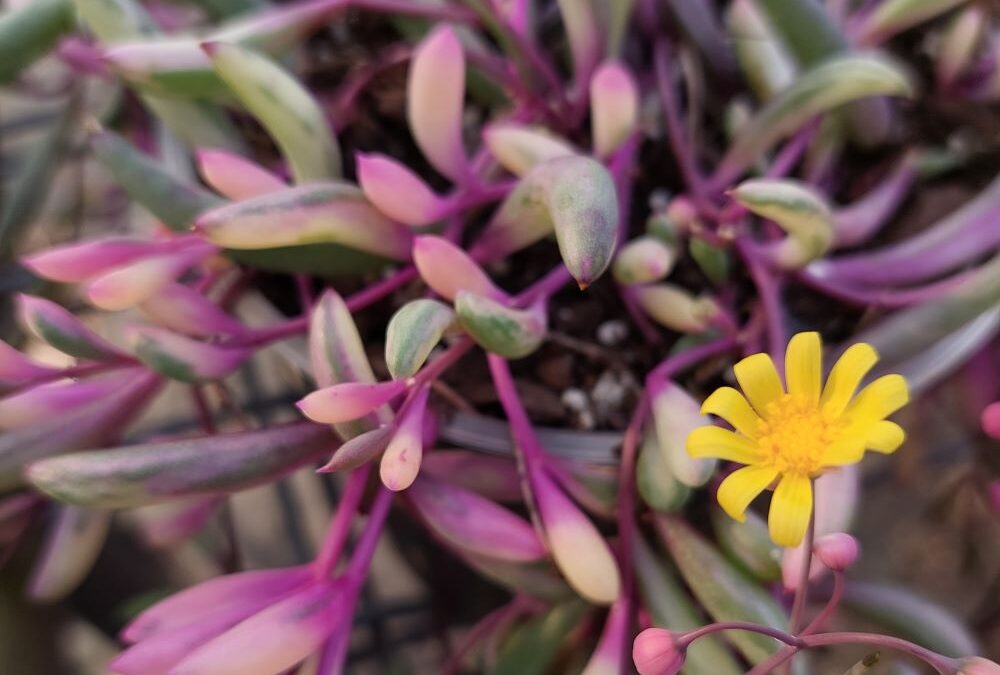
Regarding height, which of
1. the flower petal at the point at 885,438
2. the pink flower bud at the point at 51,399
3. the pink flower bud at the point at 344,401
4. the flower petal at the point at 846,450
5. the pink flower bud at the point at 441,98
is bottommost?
the pink flower bud at the point at 51,399

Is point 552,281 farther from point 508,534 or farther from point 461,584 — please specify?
point 461,584

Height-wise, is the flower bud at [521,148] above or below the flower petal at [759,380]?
above

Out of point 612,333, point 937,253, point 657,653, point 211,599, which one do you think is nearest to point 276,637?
point 211,599

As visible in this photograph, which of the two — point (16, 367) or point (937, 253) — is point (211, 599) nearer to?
point (16, 367)

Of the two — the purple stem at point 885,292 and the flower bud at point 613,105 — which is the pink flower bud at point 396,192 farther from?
the purple stem at point 885,292

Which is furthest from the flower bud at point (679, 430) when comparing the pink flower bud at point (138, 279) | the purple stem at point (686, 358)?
the pink flower bud at point (138, 279)

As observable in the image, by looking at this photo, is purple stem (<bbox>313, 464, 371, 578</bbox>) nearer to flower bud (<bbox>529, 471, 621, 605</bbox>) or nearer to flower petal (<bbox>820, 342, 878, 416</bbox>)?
flower bud (<bbox>529, 471, 621, 605</bbox>)
